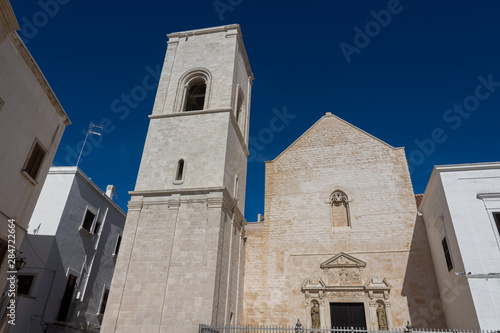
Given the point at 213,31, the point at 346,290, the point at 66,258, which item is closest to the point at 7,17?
the point at 66,258

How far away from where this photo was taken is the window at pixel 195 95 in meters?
18.1

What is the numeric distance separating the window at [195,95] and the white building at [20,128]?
24.9 feet

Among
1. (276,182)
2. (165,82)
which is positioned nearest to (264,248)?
(276,182)

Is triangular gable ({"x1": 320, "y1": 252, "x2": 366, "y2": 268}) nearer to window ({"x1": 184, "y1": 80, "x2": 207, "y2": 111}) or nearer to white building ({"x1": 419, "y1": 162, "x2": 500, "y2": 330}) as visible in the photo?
white building ({"x1": 419, "y1": 162, "x2": 500, "y2": 330})

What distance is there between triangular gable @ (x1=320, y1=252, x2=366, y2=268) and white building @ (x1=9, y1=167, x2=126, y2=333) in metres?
10.8

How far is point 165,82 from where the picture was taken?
58.0 feet

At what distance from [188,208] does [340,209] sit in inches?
269

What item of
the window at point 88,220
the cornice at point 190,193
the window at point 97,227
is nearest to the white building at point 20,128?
the cornice at point 190,193

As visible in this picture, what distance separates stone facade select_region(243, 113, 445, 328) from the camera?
46.1 feet

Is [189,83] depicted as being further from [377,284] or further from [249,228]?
[377,284]

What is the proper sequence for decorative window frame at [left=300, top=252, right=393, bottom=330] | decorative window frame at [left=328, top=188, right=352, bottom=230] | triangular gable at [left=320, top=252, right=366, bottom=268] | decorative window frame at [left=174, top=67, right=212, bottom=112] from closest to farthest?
decorative window frame at [left=300, top=252, right=393, bottom=330]
triangular gable at [left=320, top=252, right=366, bottom=268]
decorative window frame at [left=328, top=188, right=352, bottom=230]
decorative window frame at [left=174, top=67, right=212, bottom=112]

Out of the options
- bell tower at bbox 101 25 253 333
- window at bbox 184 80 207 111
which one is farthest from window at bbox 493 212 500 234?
window at bbox 184 80 207 111

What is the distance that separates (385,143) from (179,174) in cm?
962

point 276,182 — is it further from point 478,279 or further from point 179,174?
point 478,279
